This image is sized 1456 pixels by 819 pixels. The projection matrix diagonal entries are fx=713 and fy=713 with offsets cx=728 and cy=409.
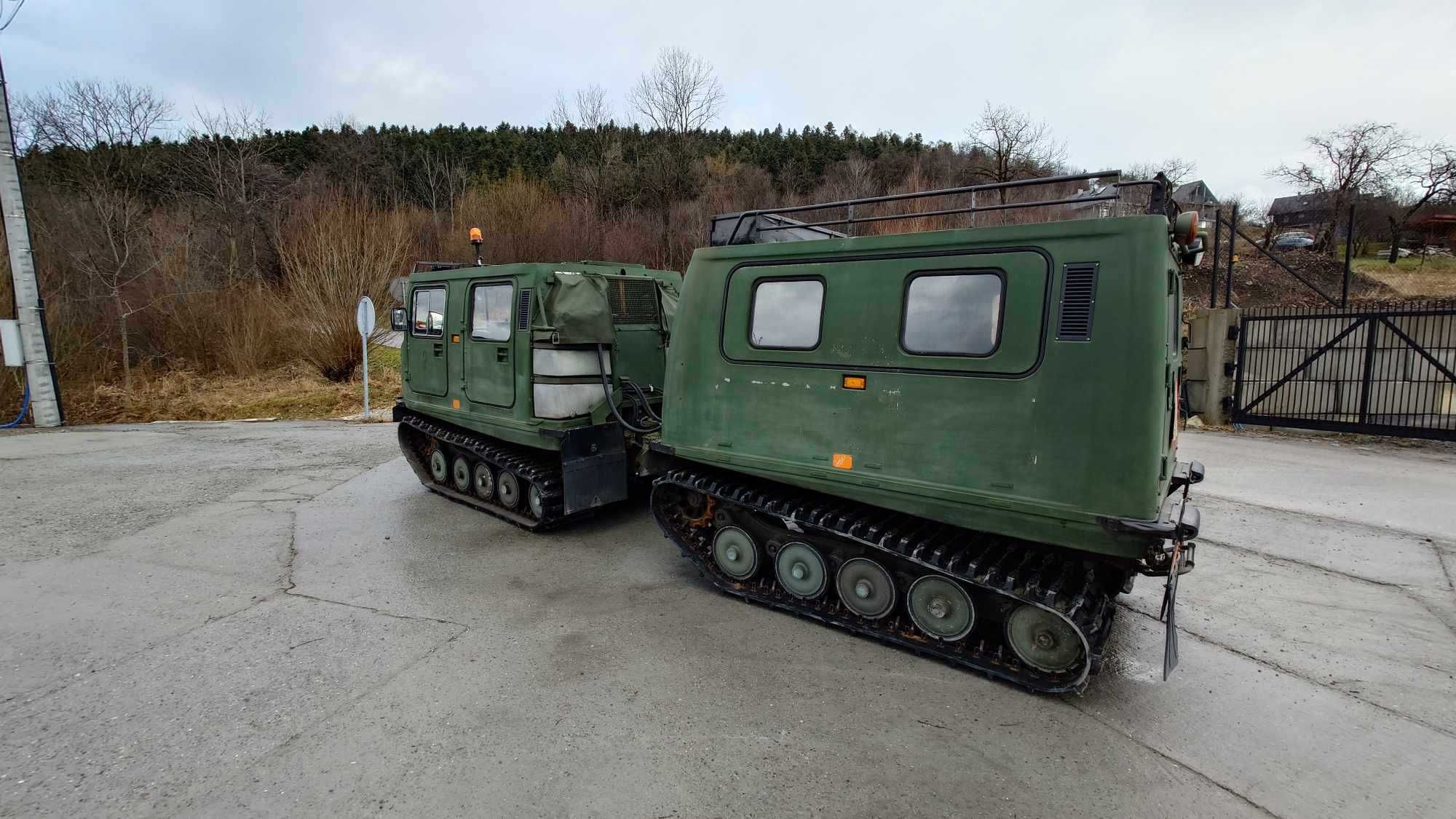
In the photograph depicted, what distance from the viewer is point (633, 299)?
7219 millimetres

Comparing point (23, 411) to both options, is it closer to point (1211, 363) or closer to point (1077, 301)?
point (1077, 301)

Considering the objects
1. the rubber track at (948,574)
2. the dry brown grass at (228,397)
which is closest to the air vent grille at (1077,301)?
the rubber track at (948,574)

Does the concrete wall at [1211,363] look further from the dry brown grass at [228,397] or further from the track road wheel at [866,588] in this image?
the dry brown grass at [228,397]

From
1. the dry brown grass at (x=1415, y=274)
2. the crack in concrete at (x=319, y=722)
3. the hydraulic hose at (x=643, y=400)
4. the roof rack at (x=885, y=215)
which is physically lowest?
the crack in concrete at (x=319, y=722)

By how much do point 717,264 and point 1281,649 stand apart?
425cm

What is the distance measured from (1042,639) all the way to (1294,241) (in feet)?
120

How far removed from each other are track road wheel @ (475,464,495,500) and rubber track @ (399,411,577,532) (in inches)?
2.4

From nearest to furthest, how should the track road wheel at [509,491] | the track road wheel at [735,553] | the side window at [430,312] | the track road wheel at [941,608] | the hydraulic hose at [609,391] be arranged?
the track road wheel at [941,608] < the track road wheel at [735,553] < the hydraulic hose at [609,391] < the track road wheel at [509,491] < the side window at [430,312]

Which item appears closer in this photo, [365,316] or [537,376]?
[537,376]

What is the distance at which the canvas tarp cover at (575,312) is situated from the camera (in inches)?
246

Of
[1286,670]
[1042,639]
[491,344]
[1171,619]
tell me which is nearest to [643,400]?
[491,344]

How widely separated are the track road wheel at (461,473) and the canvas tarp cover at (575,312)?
7.39 feet

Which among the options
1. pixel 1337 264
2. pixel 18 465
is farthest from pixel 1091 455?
pixel 1337 264

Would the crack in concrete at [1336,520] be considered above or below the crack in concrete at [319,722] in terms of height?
above
